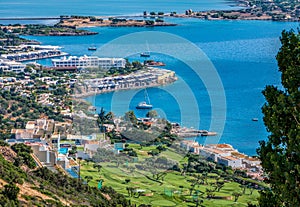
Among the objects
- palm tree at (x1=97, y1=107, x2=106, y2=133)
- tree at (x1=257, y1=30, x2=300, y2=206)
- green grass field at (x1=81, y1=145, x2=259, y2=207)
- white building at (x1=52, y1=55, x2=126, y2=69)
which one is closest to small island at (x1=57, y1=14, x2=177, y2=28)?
white building at (x1=52, y1=55, x2=126, y2=69)

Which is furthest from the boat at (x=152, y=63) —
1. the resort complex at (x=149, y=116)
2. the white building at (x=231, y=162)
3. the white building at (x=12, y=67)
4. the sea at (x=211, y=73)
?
the white building at (x=231, y=162)

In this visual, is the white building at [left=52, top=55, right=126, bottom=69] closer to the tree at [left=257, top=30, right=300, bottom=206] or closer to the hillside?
the hillside

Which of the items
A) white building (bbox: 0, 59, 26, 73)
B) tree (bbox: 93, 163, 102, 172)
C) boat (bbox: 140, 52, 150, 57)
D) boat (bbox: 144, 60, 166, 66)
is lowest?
tree (bbox: 93, 163, 102, 172)

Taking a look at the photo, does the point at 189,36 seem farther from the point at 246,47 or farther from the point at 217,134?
the point at 217,134

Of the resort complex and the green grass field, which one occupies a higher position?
the resort complex

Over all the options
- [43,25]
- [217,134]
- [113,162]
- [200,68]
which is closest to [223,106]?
[217,134]

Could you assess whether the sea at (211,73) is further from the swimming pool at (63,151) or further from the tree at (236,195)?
the tree at (236,195)
